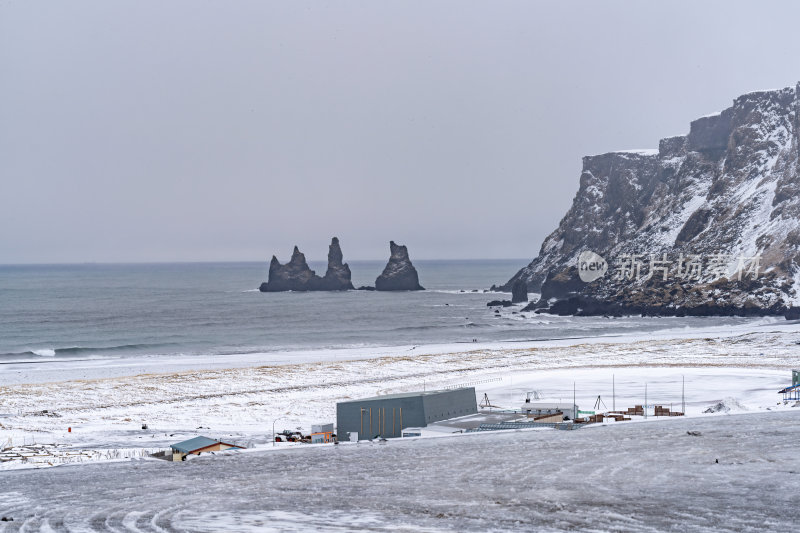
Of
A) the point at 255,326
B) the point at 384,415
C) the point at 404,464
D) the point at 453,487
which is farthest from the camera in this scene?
the point at 255,326

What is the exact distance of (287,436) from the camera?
39969mm

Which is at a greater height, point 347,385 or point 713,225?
point 713,225

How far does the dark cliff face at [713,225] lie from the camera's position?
125812mm

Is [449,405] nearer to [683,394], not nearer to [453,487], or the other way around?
[453,487]

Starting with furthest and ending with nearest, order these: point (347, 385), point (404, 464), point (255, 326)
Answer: point (255, 326)
point (347, 385)
point (404, 464)

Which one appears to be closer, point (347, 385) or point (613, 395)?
point (613, 395)

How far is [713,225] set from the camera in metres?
140

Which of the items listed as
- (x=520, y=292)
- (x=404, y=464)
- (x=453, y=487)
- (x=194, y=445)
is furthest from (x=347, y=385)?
(x=520, y=292)

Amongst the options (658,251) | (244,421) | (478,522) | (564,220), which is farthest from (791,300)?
(478,522)

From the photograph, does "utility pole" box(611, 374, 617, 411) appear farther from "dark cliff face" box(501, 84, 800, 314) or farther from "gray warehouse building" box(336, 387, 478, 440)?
"dark cliff face" box(501, 84, 800, 314)

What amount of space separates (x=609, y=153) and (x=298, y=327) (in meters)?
106

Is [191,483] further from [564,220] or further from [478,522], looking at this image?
[564,220]

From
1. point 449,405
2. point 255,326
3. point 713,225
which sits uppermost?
point 713,225

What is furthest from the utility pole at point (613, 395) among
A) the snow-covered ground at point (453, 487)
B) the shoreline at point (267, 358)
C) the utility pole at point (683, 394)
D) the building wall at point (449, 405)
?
the shoreline at point (267, 358)
